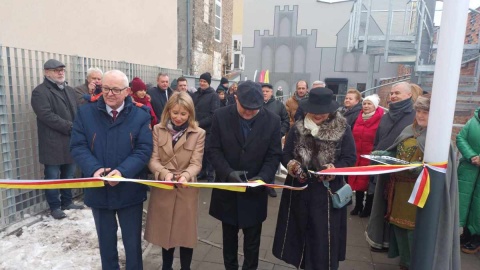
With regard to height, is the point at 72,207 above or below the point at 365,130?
below

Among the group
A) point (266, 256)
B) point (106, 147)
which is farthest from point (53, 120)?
point (266, 256)

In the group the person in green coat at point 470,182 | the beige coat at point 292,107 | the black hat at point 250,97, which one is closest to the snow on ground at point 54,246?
the black hat at point 250,97

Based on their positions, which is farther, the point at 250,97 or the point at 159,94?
the point at 159,94

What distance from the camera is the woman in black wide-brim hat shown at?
9.29 feet

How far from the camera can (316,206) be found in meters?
2.91

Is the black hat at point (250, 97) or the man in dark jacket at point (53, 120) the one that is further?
the man in dark jacket at point (53, 120)

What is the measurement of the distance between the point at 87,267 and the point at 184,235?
1161mm

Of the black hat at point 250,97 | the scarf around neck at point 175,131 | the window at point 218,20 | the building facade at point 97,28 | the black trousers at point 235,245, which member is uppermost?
the window at point 218,20

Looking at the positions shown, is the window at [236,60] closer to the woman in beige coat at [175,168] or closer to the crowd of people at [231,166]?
the crowd of people at [231,166]

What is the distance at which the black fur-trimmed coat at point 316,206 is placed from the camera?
2.86 m

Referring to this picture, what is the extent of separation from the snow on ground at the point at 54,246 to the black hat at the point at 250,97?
6.92 feet

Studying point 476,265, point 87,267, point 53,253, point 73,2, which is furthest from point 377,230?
point 73,2

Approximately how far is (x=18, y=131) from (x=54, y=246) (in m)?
1.62

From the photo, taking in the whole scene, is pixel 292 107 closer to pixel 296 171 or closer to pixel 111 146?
pixel 296 171
